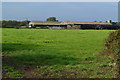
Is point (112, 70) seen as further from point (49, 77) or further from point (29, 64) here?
point (29, 64)

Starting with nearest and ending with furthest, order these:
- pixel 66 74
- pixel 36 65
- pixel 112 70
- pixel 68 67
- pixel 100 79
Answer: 1. pixel 100 79
2. pixel 66 74
3. pixel 112 70
4. pixel 68 67
5. pixel 36 65

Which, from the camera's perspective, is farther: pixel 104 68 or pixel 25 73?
pixel 104 68

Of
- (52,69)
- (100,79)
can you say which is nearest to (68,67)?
(52,69)

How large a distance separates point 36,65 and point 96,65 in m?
2.17

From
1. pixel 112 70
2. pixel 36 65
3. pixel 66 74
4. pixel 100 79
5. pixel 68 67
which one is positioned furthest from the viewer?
pixel 36 65

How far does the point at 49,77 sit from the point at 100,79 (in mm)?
1421

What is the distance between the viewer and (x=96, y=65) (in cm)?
879

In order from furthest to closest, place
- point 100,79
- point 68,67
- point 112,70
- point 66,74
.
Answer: point 68,67, point 112,70, point 66,74, point 100,79

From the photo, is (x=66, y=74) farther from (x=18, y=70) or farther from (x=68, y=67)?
(x=18, y=70)

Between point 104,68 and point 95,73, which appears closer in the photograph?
point 95,73

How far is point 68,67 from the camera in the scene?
8375 mm

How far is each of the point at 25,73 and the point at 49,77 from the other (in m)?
0.93

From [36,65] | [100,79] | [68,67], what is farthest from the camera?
[36,65]

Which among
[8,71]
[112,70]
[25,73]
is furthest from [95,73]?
[8,71]
